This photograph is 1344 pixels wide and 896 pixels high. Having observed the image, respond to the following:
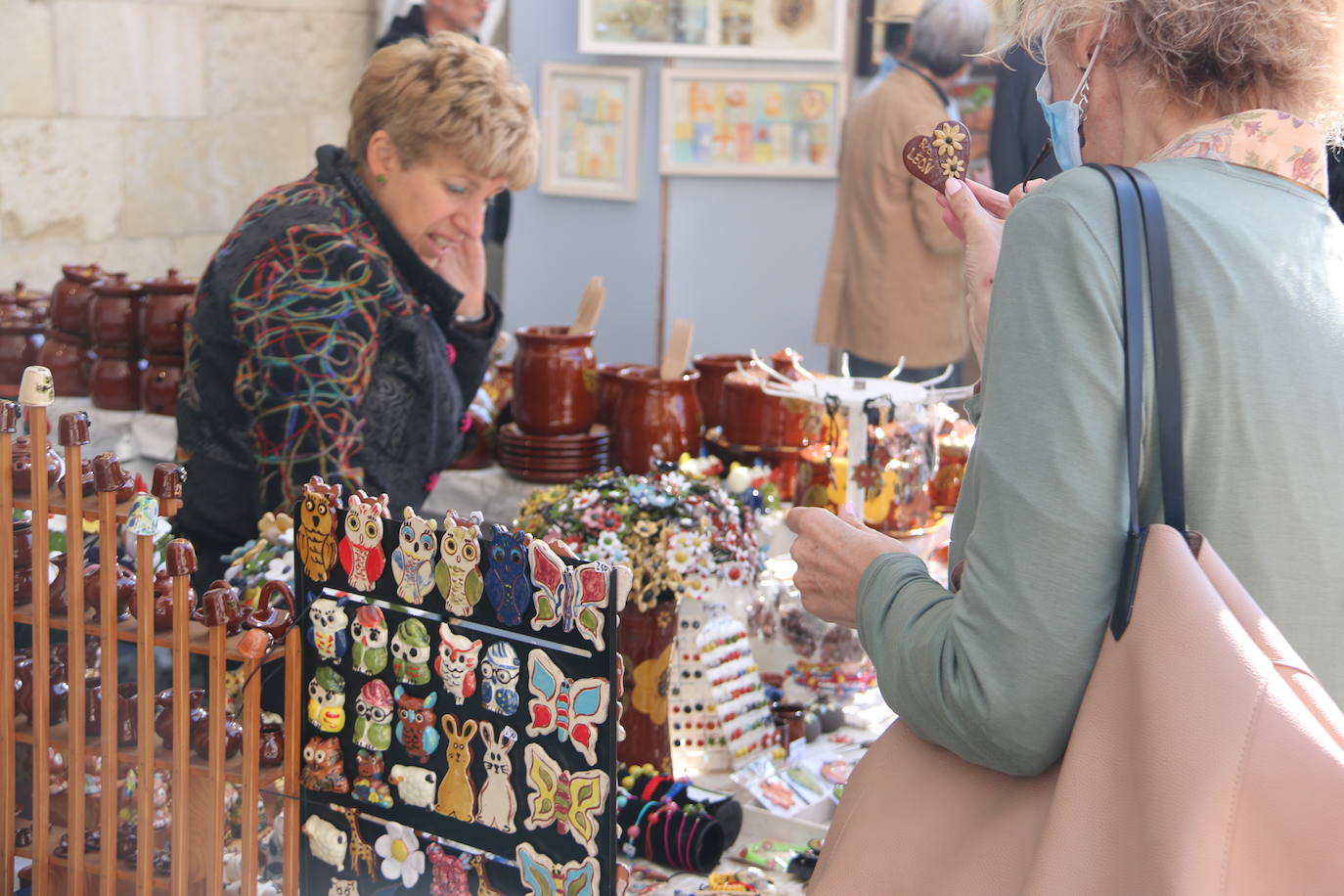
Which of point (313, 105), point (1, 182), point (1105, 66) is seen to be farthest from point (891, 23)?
point (1105, 66)

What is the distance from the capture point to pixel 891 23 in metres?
4.48

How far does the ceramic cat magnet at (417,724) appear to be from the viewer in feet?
4.21

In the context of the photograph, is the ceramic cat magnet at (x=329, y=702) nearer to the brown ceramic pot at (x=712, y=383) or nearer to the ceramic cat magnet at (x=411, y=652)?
the ceramic cat magnet at (x=411, y=652)

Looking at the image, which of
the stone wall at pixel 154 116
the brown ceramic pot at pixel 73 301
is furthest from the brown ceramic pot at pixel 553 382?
the stone wall at pixel 154 116

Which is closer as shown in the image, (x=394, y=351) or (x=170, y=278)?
(x=394, y=351)

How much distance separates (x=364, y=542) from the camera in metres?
1.29

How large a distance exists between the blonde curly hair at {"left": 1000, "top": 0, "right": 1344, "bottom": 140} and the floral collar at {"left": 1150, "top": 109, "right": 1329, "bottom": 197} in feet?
0.08

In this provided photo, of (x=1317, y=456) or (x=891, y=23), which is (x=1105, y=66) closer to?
A: (x=1317, y=456)

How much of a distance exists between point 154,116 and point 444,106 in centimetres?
294

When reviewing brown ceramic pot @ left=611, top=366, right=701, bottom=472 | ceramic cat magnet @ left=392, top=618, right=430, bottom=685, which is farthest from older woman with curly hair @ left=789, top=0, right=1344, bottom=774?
brown ceramic pot @ left=611, top=366, right=701, bottom=472

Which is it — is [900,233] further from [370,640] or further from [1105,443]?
[1105,443]

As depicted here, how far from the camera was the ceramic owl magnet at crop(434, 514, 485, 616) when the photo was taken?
4.03ft

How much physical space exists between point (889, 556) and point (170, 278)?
82.7 inches

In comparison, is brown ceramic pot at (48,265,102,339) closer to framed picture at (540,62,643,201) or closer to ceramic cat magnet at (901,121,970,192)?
ceramic cat magnet at (901,121,970,192)
